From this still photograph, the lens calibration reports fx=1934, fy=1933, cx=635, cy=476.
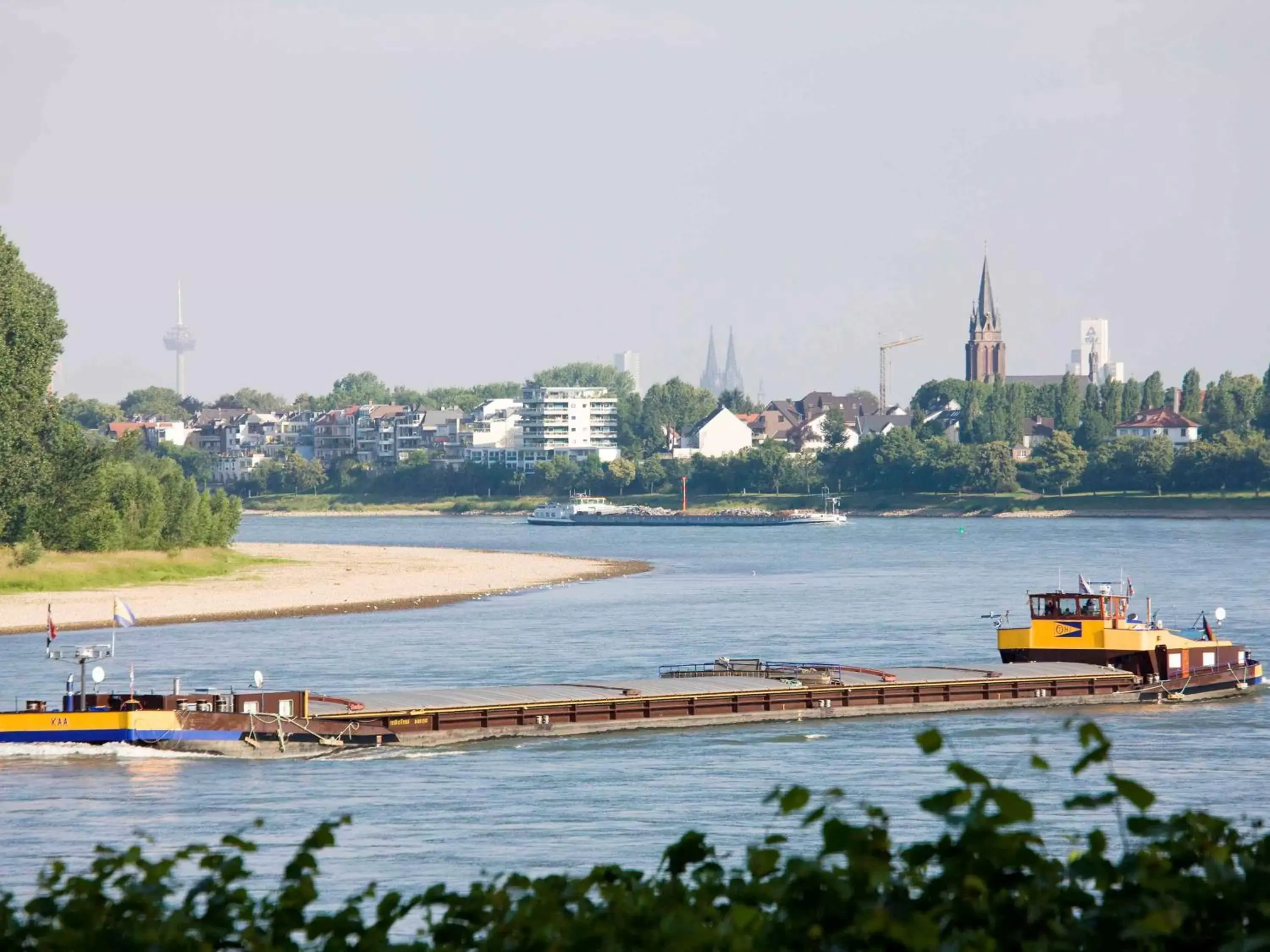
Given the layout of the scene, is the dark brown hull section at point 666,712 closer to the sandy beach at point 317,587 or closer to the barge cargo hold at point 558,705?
A: the barge cargo hold at point 558,705

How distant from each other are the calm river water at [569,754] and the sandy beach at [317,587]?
320 centimetres

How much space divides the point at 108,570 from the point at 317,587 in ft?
33.9

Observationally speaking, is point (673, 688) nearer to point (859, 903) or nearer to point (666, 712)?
point (666, 712)

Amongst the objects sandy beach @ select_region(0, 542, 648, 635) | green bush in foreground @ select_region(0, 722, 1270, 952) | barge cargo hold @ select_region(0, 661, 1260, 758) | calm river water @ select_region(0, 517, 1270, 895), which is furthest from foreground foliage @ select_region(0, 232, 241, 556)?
green bush in foreground @ select_region(0, 722, 1270, 952)

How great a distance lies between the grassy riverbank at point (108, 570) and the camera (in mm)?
84375

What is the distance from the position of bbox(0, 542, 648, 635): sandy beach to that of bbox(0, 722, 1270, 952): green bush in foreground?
61718mm

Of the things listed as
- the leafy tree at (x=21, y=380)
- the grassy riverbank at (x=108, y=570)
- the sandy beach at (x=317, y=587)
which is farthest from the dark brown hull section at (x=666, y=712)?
the leafy tree at (x=21, y=380)

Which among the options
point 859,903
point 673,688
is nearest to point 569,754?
point 673,688

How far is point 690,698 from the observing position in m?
45.6

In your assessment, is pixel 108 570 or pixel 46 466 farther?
pixel 108 570

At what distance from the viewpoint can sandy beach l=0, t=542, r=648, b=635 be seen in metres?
77.4

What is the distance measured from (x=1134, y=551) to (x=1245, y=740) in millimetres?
94176

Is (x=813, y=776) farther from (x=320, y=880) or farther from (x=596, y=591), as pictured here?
(x=596, y=591)

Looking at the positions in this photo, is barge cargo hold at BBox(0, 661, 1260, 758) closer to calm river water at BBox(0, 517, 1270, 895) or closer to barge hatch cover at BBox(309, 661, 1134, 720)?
barge hatch cover at BBox(309, 661, 1134, 720)
